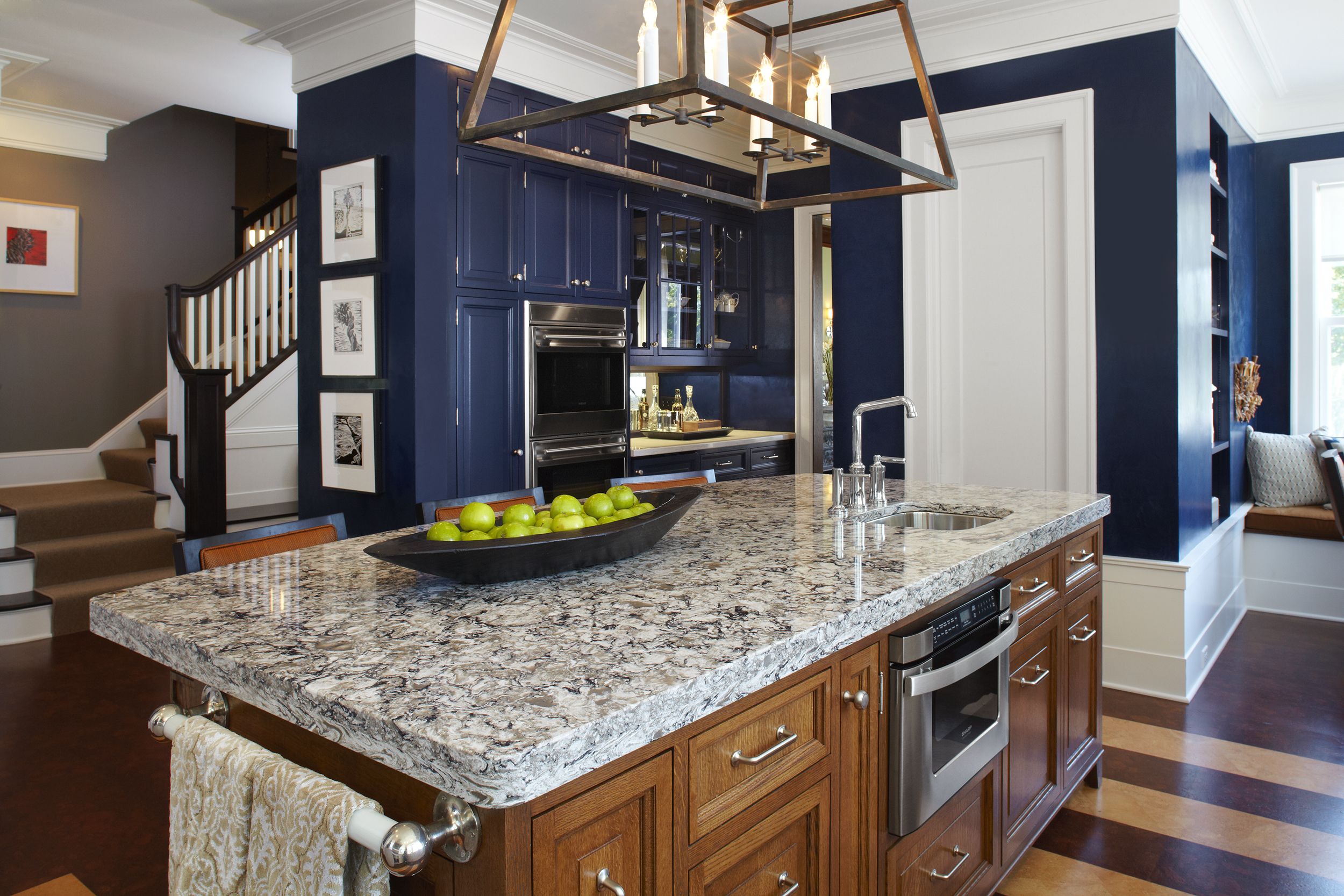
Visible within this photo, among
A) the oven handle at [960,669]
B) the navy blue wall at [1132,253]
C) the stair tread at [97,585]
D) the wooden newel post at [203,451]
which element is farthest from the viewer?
the wooden newel post at [203,451]

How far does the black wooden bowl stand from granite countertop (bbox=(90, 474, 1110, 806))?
0.03 meters

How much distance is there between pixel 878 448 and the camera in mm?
4441

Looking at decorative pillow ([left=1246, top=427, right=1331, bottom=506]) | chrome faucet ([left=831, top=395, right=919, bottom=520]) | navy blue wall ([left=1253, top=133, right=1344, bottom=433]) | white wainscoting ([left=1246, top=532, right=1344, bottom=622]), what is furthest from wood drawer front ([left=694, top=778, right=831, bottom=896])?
navy blue wall ([left=1253, top=133, right=1344, bottom=433])

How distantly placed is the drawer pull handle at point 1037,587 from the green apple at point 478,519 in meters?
1.31

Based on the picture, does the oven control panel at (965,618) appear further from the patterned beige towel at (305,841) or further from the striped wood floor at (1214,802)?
the patterned beige towel at (305,841)

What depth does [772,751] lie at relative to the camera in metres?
1.32

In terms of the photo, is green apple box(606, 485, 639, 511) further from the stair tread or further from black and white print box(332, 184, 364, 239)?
the stair tread

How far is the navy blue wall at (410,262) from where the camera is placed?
3877 mm

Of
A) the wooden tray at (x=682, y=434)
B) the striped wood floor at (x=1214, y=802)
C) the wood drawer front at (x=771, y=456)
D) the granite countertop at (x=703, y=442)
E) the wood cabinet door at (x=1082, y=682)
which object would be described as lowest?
the striped wood floor at (x=1214, y=802)

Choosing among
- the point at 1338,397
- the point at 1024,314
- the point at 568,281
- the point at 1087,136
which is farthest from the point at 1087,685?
the point at 1338,397

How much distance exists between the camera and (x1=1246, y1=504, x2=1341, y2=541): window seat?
4828mm

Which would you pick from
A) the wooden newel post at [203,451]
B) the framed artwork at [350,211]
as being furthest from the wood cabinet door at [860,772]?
the wooden newel post at [203,451]

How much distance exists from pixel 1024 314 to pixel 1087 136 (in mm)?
779

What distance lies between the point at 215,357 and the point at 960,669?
213 inches
